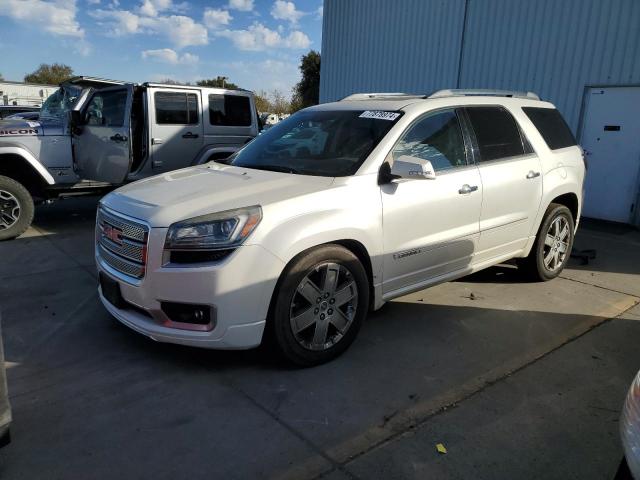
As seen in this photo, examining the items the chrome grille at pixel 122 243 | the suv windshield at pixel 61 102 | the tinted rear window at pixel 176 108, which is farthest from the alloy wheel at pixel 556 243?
the suv windshield at pixel 61 102

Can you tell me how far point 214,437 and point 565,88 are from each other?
29.0 ft

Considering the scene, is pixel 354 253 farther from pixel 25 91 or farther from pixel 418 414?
pixel 25 91

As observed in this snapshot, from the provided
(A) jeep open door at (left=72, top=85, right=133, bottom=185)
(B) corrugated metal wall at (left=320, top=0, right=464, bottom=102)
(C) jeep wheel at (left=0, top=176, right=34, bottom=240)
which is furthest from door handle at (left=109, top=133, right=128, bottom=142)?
(B) corrugated metal wall at (left=320, top=0, right=464, bottom=102)

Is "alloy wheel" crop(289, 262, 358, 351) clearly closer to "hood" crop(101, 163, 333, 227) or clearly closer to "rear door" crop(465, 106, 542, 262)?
"hood" crop(101, 163, 333, 227)

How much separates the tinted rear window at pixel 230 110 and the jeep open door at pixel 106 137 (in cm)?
132

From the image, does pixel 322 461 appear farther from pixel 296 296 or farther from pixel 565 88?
pixel 565 88

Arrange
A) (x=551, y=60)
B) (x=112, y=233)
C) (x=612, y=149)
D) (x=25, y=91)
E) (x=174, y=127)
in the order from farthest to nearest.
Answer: (x=25, y=91), (x=551, y=60), (x=612, y=149), (x=174, y=127), (x=112, y=233)

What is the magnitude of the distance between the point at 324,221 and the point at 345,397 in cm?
108

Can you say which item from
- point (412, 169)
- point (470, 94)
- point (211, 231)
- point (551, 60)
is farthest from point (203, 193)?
point (551, 60)

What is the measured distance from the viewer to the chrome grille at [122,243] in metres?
3.12

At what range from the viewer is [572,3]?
872cm

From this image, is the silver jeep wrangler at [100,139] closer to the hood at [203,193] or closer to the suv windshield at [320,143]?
the suv windshield at [320,143]

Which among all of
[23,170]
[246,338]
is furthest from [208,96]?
[246,338]

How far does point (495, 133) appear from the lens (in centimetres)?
445
